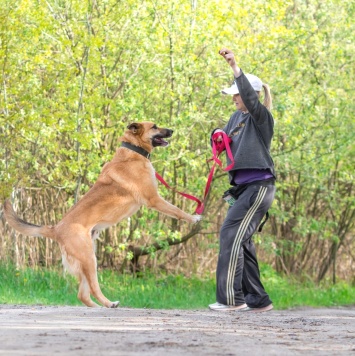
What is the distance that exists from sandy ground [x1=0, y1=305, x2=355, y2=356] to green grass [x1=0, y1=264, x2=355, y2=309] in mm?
2402

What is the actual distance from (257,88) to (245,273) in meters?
1.68

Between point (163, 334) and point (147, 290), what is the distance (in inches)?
226

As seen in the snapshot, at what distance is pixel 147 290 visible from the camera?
1134cm

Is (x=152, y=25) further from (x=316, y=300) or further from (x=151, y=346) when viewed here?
(x=151, y=346)

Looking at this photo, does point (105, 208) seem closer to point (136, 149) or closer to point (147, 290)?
point (136, 149)

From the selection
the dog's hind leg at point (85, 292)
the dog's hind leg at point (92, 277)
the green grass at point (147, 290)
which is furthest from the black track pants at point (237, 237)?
the green grass at point (147, 290)

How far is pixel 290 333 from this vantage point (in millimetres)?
6125

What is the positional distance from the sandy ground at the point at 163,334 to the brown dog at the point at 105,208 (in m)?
0.66

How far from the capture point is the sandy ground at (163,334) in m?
4.89

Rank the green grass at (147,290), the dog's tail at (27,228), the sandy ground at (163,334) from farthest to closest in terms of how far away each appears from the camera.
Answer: the green grass at (147,290)
the dog's tail at (27,228)
the sandy ground at (163,334)

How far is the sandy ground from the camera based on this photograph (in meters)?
4.89

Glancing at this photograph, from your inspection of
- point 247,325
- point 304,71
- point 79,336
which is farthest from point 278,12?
point 79,336

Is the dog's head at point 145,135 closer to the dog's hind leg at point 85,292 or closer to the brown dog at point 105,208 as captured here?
the brown dog at point 105,208

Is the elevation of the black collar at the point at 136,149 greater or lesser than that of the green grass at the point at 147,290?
greater
